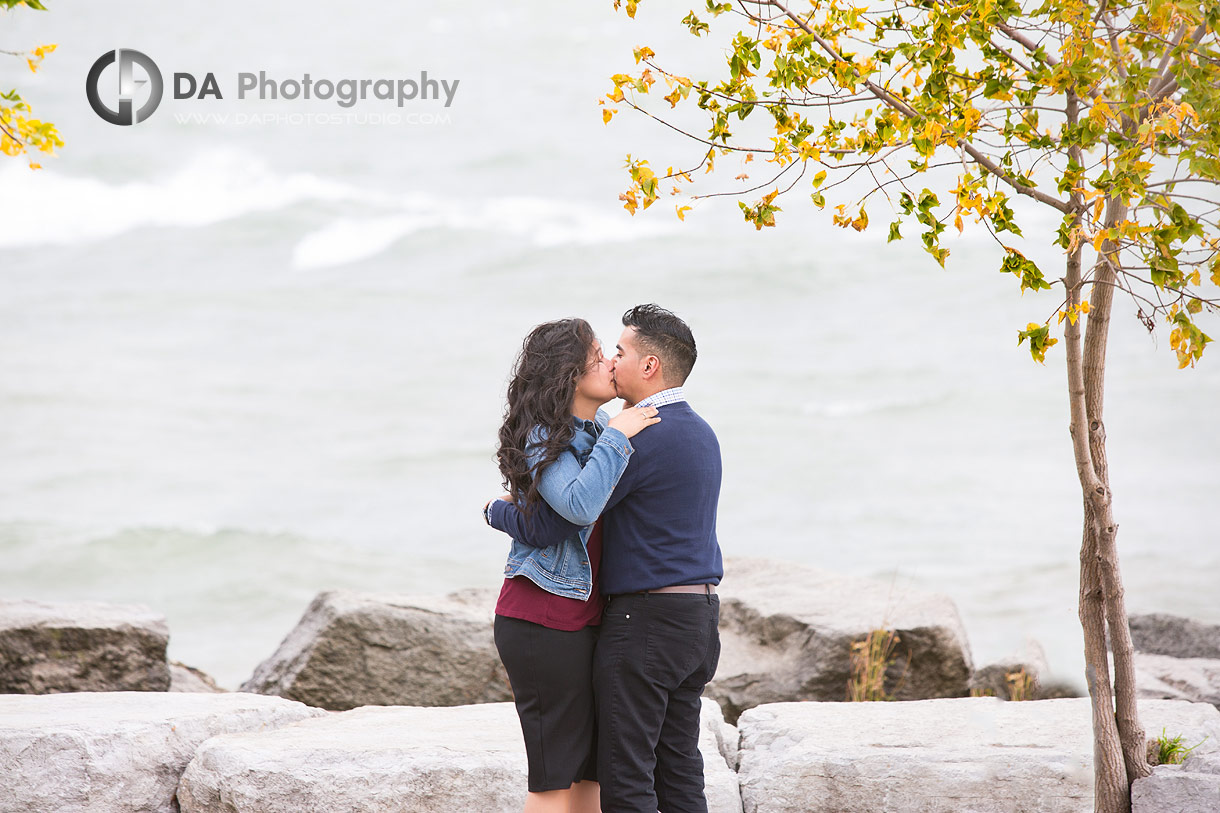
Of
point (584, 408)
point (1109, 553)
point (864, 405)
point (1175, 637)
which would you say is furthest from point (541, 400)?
point (864, 405)

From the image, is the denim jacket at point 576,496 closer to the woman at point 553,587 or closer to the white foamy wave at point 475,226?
the woman at point 553,587

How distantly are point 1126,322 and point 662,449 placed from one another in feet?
72.0

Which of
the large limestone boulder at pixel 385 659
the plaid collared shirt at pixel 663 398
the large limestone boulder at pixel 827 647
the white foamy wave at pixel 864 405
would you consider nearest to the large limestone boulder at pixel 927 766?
the large limestone boulder at pixel 827 647

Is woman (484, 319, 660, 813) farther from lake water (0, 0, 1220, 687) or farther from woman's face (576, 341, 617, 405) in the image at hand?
lake water (0, 0, 1220, 687)

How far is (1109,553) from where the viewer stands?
3.59 m

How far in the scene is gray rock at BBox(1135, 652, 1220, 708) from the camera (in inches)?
212

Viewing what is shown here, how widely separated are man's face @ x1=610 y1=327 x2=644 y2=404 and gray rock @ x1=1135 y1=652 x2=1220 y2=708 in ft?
11.7

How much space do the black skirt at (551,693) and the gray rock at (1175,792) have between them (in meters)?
2.01

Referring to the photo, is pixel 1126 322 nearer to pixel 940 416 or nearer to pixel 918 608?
pixel 940 416

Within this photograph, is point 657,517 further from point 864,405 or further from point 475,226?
point 475,226

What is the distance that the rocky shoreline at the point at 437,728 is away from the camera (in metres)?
3.63

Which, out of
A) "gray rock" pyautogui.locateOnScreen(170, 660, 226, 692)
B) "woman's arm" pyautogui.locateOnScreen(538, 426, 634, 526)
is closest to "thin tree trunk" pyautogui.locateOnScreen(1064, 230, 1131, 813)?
"woman's arm" pyautogui.locateOnScreen(538, 426, 634, 526)

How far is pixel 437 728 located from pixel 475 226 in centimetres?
2261

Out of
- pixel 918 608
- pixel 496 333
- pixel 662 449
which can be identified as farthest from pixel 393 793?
pixel 496 333
